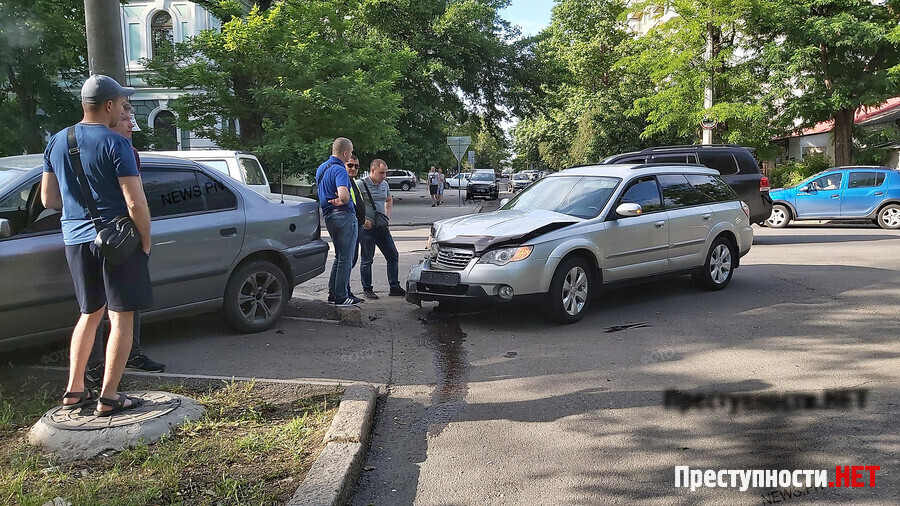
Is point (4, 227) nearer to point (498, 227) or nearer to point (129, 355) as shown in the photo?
point (129, 355)

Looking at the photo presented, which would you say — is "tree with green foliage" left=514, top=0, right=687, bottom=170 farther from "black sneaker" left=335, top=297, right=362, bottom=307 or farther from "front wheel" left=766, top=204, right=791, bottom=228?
"black sneaker" left=335, top=297, right=362, bottom=307

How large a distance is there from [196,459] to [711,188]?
752cm

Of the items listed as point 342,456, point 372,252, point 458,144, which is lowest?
point 342,456

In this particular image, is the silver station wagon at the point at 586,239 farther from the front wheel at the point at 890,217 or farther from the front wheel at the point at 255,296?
the front wheel at the point at 890,217

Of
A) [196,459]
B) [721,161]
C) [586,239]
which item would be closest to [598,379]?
[586,239]

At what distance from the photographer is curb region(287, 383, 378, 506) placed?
11.4 ft

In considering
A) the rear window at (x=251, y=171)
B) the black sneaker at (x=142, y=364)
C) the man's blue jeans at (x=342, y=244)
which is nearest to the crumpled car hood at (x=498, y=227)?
the man's blue jeans at (x=342, y=244)

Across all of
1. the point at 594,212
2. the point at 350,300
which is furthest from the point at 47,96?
the point at 594,212

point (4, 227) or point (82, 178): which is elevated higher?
point (82, 178)

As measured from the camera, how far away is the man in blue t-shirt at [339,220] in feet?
Answer: 27.2

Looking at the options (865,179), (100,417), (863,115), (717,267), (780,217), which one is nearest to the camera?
(100,417)

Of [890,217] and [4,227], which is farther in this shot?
[890,217]

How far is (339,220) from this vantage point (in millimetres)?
8297

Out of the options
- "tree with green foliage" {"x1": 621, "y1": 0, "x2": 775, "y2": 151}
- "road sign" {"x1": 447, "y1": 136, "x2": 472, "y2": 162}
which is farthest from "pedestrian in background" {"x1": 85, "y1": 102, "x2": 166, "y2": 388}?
"road sign" {"x1": 447, "y1": 136, "x2": 472, "y2": 162}
